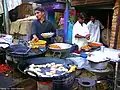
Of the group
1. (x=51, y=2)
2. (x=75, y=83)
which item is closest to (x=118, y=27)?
(x=75, y=83)

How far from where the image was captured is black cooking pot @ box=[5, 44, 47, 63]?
346 centimetres

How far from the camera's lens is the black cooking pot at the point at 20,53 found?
3461mm

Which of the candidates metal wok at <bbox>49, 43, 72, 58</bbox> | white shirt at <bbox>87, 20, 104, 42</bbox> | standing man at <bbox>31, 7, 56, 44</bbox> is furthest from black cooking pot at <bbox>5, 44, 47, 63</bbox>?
white shirt at <bbox>87, 20, 104, 42</bbox>

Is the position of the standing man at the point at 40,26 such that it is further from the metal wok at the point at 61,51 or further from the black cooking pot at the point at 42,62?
the black cooking pot at the point at 42,62

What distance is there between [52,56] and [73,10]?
4107mm

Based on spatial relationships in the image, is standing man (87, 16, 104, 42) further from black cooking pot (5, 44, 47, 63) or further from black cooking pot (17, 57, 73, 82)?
black cooking pot (17, 57, 73, 82)

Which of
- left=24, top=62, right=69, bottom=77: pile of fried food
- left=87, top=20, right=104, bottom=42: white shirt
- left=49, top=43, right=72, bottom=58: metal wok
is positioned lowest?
left=24, top=62, right=69, bottom=77: pile of fried food

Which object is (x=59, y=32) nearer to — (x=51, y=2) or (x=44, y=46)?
(x=51, y=2)

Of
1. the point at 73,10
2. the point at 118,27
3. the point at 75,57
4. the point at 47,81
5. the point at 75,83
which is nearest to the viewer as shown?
the point at 47,81

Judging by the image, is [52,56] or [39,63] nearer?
[39,63]

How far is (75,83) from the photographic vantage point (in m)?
3.40

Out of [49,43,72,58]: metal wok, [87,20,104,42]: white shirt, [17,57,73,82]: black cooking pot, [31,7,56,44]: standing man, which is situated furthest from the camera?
[87,20,104,42]: white shirt

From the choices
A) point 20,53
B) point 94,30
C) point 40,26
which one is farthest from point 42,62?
point 94,30

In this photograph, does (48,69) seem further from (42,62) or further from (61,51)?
(61,51)
